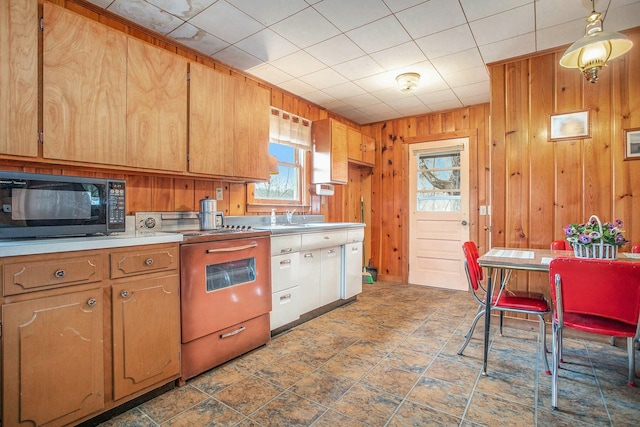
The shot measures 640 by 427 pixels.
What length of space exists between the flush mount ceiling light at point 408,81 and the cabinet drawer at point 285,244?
198cm

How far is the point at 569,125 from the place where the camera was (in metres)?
2.84

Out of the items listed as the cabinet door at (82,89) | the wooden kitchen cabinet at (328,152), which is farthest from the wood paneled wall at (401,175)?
the cabinet door at (82,89)

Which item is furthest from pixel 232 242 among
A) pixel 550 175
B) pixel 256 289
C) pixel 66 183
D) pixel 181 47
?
pixel 550 175

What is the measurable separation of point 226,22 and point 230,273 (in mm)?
1882

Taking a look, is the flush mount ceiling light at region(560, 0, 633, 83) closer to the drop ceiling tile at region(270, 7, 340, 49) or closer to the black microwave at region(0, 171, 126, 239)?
the drop ceiling tile at region(270, 7, 340, 49)

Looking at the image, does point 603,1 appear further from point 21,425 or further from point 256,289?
point 21,425

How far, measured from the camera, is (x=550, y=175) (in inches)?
115

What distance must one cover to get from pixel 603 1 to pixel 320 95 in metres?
2.64

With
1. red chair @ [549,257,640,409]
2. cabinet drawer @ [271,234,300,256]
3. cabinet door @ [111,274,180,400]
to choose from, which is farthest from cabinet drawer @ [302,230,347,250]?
red chair @ [549,257,640,409]

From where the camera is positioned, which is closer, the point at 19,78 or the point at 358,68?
the point at 19,78

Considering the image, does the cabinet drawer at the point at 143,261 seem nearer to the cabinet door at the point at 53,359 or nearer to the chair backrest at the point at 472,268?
the cabinet door at the point at 53,359

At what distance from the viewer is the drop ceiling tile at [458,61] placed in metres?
2.97

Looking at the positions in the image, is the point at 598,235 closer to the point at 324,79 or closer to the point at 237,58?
the point at 324,79

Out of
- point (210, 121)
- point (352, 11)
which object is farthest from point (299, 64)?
point (210, 121)
